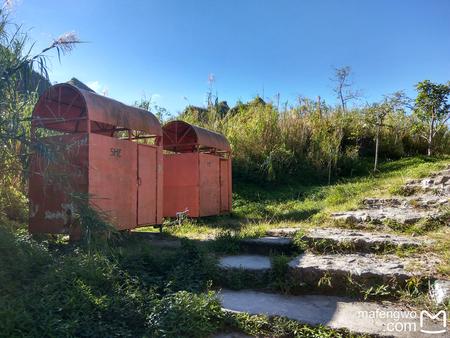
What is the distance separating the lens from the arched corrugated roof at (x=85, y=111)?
6.72 metres

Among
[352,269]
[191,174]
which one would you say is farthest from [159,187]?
[352,269]

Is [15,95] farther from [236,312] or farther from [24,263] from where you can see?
[236,312]

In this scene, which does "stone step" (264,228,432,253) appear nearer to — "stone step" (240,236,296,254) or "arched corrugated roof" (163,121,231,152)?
"stone step" (240,236,296,254)

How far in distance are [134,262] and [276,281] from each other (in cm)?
181

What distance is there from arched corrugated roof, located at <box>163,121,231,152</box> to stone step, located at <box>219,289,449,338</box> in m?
6.16

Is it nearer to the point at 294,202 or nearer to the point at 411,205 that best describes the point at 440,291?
the point at 411,205

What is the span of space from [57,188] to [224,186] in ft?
18.6

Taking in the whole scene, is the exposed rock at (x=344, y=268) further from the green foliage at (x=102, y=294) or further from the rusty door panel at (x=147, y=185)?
the rusty door panel at (x=147, y=185)

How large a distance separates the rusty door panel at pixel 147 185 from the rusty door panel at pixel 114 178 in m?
0.17

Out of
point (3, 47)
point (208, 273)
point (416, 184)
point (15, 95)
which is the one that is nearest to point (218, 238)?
point (208, 273)

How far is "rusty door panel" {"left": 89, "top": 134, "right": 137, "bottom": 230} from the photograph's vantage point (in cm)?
666

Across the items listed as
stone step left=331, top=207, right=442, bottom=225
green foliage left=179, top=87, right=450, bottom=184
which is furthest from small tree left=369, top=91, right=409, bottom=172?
stone step left=331, top=207, right=442, bottom=225

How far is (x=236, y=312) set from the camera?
405cm

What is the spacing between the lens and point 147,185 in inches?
317
